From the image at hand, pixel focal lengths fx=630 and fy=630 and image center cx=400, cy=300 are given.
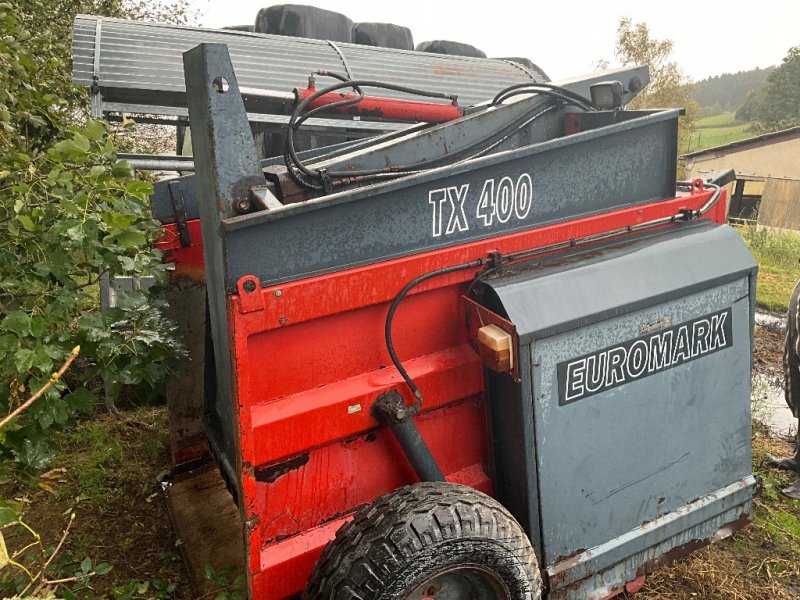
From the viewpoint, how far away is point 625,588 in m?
2.31

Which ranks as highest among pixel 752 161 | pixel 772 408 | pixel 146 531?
pixel 752 161

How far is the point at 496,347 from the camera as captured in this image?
1.92m

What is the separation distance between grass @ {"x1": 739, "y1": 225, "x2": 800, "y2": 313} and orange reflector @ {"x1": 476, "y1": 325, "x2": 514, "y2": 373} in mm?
5723

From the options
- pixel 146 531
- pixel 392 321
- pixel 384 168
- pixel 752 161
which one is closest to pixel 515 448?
pixel 392 321

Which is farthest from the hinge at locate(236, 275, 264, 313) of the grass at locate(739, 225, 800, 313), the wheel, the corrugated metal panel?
the corrugated metal panel

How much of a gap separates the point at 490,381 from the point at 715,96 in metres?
82.6

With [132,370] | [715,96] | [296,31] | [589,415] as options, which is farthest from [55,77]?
[715,96]

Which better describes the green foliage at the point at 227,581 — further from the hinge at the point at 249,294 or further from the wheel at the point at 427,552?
the hinge at the point at 249,294

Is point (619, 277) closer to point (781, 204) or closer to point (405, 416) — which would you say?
point (405, 416)

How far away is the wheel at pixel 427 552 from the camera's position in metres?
1.71

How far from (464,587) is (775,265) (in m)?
9.01

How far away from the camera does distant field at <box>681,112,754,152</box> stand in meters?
46.3

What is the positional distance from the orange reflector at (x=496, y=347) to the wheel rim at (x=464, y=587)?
60 cm

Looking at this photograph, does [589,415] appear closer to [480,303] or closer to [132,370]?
[480,303]
